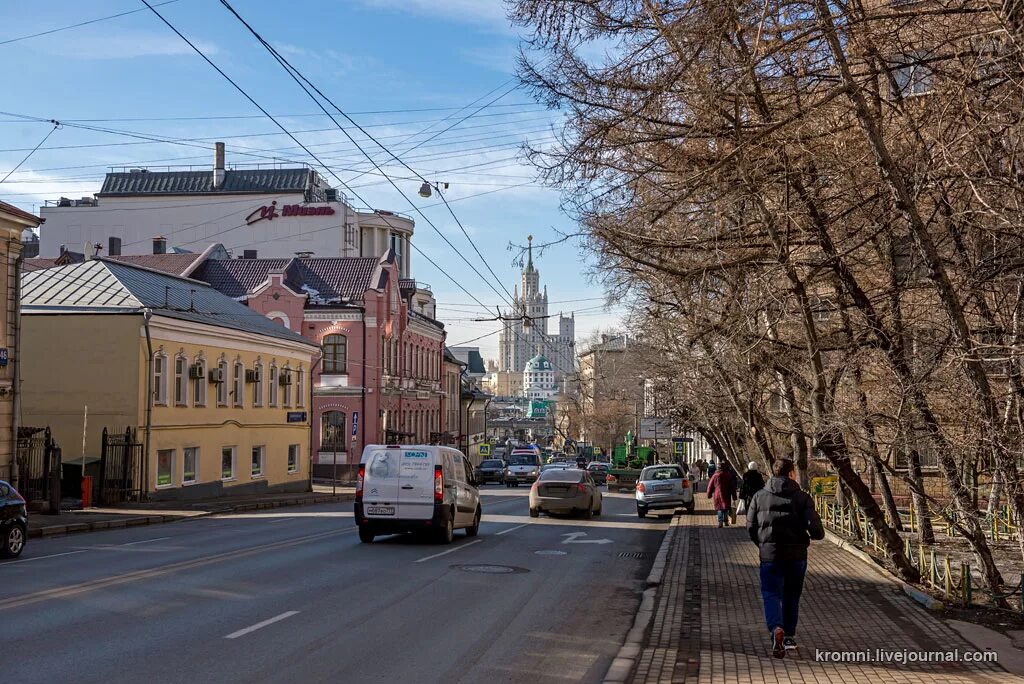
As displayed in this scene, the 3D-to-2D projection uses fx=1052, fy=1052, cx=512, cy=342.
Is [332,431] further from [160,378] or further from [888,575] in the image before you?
[888,575]

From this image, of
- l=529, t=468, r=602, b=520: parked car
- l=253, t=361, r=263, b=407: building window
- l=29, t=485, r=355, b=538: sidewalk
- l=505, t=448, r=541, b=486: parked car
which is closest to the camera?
l=29, t=485, r=355, b=538: sidewalk

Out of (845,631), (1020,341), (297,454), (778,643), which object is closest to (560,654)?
(778,643)

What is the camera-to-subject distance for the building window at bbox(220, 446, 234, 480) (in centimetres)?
3953

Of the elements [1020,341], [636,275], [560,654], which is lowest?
[560,654]

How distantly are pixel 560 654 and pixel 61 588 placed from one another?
6.73m

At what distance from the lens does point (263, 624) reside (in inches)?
422

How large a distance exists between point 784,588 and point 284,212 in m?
69.2

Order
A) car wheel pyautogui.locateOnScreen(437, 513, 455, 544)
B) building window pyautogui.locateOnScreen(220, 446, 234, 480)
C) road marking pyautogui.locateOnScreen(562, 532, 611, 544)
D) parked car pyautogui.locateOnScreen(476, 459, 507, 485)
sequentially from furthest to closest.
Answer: parked car pyautogui.locateOnScreen(476, 459, 507, 485) → building window pyautogui.locateOnScreen(220, 446, 234, 480) → road marking pyautogui.locateOnScreen(562, 532, 611, 544) → car wheel pyautogui.locateOnScreen(437, 513, 455, 544)

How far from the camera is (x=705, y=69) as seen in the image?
9.19 metres

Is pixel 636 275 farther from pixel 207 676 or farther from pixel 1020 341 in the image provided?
pixel 207 676

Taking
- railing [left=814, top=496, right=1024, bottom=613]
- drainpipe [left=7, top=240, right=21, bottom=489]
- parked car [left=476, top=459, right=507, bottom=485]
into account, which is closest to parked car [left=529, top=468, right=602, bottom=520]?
railing [left=814, top=496, right=1024, bottom=613]

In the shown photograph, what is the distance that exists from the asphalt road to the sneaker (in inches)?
59.4

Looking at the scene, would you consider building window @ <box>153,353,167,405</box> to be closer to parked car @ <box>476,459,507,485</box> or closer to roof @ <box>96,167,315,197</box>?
parked car @ <box>476,459,507,485</box>

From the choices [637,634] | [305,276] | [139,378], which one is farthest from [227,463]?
[637,634]
